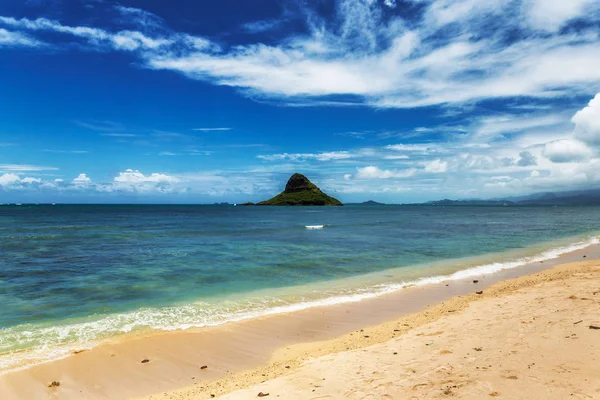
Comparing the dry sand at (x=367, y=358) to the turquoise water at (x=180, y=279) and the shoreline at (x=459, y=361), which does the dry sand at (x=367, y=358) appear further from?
the turquoise water at (x=180, y=279)

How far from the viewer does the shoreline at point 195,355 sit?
25.5ft

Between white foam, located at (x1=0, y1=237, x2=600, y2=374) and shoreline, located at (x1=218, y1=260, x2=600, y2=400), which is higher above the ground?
shoreline, located at (x1=218, y1=260, x2=600, y2=400)

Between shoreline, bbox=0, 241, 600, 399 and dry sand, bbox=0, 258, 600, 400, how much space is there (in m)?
0.03

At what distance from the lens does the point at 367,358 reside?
7.71 metres

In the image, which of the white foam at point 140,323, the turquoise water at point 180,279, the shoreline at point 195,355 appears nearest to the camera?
the shoreline at point 195,355

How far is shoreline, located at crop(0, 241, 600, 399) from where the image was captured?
7770mm

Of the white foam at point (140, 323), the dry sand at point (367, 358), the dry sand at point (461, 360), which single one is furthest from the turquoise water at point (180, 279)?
the dry sand at point (461, 360)

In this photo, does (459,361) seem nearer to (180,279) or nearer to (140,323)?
(140,323)

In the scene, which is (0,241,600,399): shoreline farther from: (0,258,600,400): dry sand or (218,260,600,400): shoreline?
(218,260,600,400): shoreline

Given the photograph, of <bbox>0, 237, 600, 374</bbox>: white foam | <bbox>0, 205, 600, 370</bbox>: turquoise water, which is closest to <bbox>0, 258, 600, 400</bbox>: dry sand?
<bbox>0, 237, 600, 374</bbox>: white foam

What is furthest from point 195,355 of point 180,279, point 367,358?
point 180,279

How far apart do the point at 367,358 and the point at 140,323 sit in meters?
7.93

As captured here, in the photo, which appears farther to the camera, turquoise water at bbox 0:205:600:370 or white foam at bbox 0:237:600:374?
turquoise water at bbox 0:205:600:370

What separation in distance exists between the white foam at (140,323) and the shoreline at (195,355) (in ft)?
1.72
